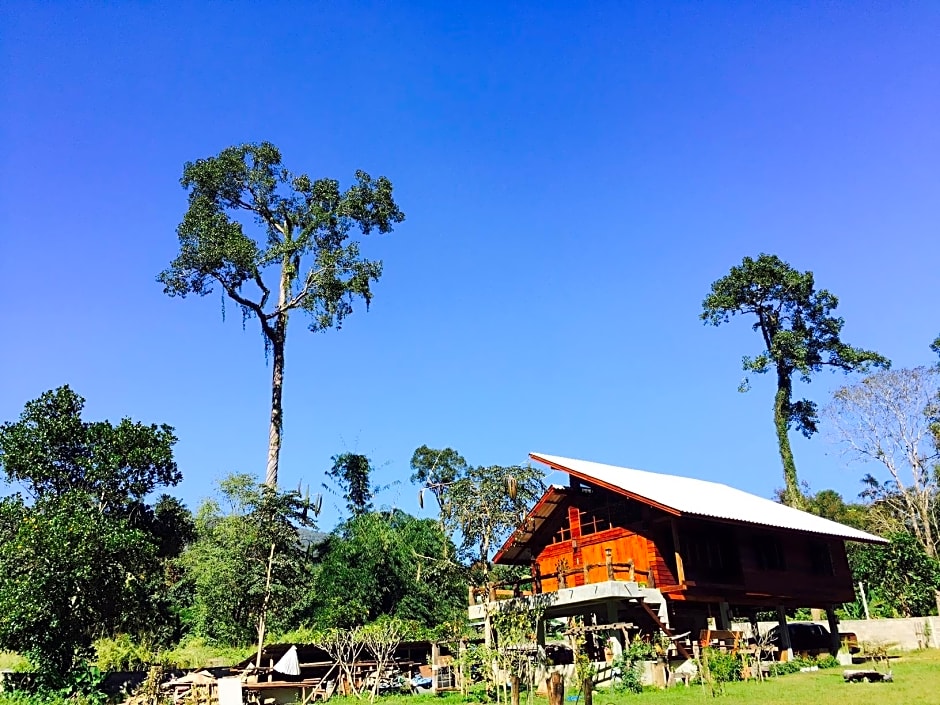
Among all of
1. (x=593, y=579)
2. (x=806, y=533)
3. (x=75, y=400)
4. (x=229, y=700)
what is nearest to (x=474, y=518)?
(x=593, y=579)

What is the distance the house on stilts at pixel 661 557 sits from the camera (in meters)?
22.6

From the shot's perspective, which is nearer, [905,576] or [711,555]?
[711,555]

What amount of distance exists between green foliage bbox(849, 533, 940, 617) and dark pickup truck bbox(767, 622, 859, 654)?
4945 mm

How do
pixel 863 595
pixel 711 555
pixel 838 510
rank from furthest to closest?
pixel 838 510, pixel 863 595, pixel 711 555

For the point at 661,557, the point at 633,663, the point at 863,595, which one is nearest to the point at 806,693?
the point at 633,663

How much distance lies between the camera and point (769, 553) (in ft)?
86.3

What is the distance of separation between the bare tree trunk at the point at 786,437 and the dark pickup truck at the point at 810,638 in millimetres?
11688

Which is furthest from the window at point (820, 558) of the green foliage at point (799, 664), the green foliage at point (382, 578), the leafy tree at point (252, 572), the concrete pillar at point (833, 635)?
the leafy tree at point (252, 572)

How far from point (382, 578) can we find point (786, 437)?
77.5 feet

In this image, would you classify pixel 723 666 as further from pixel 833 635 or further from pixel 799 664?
pixel 833 635

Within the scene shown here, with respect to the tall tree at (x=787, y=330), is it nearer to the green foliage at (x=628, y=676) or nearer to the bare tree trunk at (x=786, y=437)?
the bare tree trunk at (x=786, y=437)

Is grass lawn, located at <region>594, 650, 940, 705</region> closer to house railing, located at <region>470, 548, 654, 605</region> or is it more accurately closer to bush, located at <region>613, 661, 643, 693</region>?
bush, located at <region>613, 661, 643, 693</region>

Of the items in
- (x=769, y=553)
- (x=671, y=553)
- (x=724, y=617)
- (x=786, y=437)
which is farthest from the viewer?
(x=786, y=437)

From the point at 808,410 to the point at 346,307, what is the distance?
85.8 ft
